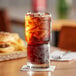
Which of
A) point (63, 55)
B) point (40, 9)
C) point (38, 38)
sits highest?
point (38, 38)

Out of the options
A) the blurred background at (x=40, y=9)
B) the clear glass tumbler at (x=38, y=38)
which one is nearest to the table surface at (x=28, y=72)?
the clear glass tumbler at (x=38, y=38)

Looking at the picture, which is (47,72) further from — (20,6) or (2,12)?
(20,6)

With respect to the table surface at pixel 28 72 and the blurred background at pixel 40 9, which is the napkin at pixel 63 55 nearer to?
the table surface at pixel 28 72

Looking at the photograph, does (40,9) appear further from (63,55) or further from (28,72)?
(28,72)

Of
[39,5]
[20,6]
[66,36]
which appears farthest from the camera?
[20,6]

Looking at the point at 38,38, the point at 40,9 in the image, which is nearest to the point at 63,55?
the point at 38,38

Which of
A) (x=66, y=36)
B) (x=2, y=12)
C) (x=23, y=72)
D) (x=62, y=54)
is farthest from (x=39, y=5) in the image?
(x=23, y=72)

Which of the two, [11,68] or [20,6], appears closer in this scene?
[11,68]
